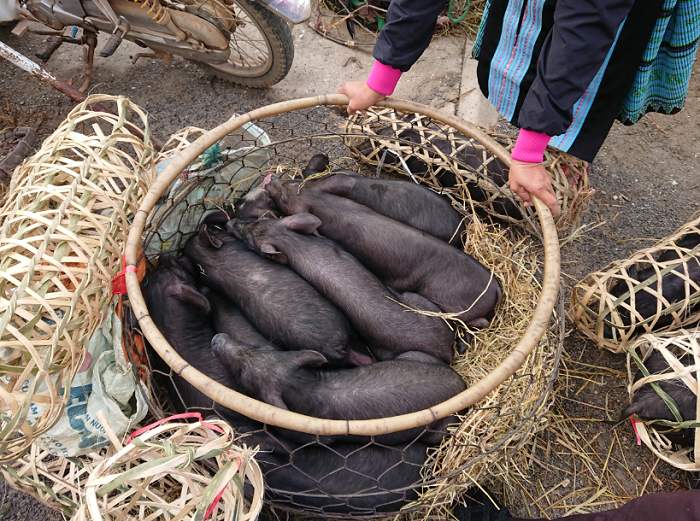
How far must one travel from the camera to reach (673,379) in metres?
2.37

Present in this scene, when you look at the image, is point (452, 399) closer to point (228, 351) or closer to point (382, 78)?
point (228, 351)

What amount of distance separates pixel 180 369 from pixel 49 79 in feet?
8.55

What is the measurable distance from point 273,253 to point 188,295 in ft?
1.72

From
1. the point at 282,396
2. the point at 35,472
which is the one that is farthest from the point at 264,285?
the point at 35,472

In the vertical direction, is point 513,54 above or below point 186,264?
above

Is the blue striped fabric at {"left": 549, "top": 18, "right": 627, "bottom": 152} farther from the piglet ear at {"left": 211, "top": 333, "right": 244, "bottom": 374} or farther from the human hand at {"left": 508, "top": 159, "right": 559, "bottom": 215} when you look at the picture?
the piglet ear at {"left": 211, "top": 333, "right": 244, "bottom": 374}

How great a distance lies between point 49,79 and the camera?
10.4 ft

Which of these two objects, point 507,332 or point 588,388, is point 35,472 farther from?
point 588,388

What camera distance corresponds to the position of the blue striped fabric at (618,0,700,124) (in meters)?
2.14

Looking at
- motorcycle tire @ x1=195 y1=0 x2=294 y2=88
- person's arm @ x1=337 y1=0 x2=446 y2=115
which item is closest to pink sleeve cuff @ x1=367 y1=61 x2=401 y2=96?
person's arm @ x1=337 y1=0 x2=446 y2=115

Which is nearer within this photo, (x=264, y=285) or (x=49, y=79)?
(x=264, y=285)

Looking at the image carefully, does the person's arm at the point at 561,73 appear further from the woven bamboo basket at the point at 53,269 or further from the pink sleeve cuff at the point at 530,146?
the woven bamboo basket at the point at 53,269

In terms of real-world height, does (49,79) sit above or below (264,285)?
above

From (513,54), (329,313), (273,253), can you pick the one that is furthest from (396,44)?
(329,313)
